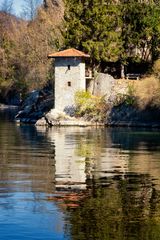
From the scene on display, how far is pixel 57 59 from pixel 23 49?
99.0 feet

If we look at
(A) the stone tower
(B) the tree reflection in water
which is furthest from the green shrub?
(B) the tree reflection in water

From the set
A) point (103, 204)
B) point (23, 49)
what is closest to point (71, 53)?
point (23, 49)

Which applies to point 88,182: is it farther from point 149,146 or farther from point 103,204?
point 149,146

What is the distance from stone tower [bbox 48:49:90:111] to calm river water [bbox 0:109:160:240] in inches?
963

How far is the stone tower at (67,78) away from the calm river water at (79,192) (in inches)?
963

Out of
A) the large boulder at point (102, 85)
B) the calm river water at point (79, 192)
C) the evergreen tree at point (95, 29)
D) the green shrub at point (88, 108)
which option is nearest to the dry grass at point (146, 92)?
the large boulder at point (102, 85)

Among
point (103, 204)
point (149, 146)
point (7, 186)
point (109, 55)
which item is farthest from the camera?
point (109, 55)

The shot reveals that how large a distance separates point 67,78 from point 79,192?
41338 mm

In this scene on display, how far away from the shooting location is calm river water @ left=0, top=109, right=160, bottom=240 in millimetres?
15492

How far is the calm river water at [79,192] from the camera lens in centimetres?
1549

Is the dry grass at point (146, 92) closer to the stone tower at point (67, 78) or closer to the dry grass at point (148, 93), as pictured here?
the dry grass at point (148, 93)

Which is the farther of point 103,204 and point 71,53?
point 71,53

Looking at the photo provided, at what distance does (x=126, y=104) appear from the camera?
2394 inches

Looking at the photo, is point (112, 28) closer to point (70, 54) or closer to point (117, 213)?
point (70, 54)
